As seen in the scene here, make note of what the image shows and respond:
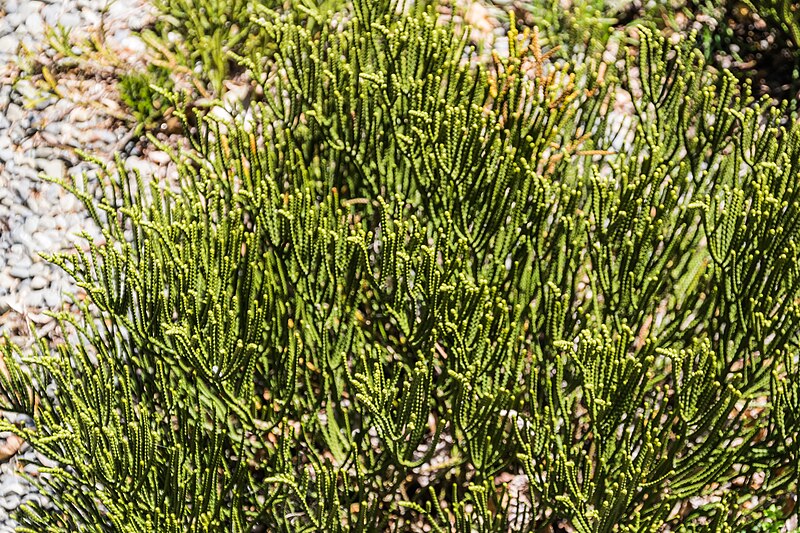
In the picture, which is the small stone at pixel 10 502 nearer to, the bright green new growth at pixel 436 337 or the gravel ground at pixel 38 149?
the gravel ground at pixel 38 149

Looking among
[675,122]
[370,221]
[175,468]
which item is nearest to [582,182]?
[675,122]

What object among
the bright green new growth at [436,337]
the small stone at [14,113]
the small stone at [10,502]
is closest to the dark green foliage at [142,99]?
the small stone at [14,113]

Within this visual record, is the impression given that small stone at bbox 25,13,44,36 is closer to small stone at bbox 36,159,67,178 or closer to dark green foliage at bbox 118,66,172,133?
dark green foliage at bbox 118,66,172,133

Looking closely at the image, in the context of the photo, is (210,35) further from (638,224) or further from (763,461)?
(763,461)

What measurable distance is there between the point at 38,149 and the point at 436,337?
8.09 ft

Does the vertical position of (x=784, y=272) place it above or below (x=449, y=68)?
below

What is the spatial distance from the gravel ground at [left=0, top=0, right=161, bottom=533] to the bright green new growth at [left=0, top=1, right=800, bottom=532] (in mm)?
858

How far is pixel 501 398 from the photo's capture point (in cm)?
256

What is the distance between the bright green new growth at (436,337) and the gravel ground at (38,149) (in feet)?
2.82

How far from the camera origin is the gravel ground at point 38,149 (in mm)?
3781

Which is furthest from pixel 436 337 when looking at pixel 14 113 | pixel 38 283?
pixel 14 113

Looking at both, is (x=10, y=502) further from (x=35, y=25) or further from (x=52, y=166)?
(x=35, y=25)

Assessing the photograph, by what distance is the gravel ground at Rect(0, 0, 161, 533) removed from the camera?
3.78 m

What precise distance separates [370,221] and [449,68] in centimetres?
65
